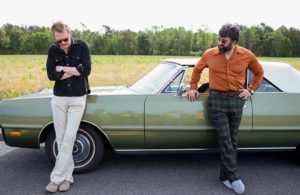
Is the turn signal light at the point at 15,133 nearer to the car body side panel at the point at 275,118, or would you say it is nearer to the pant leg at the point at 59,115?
the pant leg at the point at 59,115

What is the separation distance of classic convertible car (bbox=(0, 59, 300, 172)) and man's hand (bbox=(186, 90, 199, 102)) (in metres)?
0.06

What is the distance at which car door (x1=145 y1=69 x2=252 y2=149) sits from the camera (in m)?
4.42

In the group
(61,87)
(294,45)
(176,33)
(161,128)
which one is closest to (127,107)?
(161,128)

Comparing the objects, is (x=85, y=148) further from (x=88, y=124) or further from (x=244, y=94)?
(x=244, y=94)

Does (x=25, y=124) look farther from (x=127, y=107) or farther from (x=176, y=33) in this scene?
(x=176, y=33)

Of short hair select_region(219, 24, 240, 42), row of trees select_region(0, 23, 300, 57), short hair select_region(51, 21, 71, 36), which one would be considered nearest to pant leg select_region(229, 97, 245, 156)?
short hair select_region(219, 24, 240, 42)

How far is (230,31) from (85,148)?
206cm

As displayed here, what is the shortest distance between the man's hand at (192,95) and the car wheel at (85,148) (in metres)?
1.11

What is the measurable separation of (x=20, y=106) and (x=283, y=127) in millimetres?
3016

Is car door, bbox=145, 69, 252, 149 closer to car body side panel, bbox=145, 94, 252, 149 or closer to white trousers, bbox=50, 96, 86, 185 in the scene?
car body side panel, bbox=145, 94, 252, 149

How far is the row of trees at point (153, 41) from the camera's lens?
79.1m

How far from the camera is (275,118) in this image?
4516 millimetres

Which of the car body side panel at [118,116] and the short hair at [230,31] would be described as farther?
the car body side panel at [118,116]

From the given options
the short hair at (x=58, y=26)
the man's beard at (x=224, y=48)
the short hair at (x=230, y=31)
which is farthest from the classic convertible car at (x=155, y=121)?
the short hair at (x=58, y=26)
